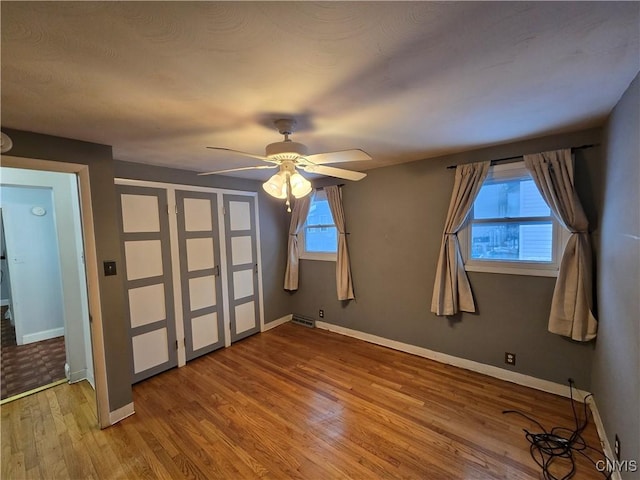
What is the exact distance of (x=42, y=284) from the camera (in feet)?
12.9

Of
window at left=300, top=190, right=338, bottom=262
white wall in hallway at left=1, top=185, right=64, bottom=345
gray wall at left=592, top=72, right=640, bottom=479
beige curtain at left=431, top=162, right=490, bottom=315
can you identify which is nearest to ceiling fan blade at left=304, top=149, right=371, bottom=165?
gray wall at left=592, top=72, right=640, bottom=479

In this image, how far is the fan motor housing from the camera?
166 cm

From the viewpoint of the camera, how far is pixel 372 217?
3.61 metres

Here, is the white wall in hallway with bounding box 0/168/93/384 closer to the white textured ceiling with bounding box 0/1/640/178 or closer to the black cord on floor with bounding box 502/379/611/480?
the white textured ceiling with bounding box 0/1/640/178

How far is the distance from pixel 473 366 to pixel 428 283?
98cm

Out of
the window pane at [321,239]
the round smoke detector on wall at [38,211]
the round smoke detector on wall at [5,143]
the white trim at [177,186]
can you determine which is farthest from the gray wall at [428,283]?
the round smoke detector on wall at [38,211]

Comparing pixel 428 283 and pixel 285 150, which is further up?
pixel 285 150

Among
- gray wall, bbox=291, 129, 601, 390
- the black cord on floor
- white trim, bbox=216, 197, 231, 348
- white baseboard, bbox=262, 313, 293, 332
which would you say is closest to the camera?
the black cord on floor

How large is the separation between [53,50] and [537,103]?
8.36 ft

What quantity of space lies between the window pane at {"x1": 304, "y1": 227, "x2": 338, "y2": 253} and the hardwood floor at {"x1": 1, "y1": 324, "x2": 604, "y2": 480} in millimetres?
1745

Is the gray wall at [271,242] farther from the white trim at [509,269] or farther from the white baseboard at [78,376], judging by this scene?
the white trim at [509,269]

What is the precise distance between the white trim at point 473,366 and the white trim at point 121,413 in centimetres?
262

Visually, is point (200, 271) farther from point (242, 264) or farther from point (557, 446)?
point (557, 446)

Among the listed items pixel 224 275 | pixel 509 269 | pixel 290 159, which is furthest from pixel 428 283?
pixel 224 275
